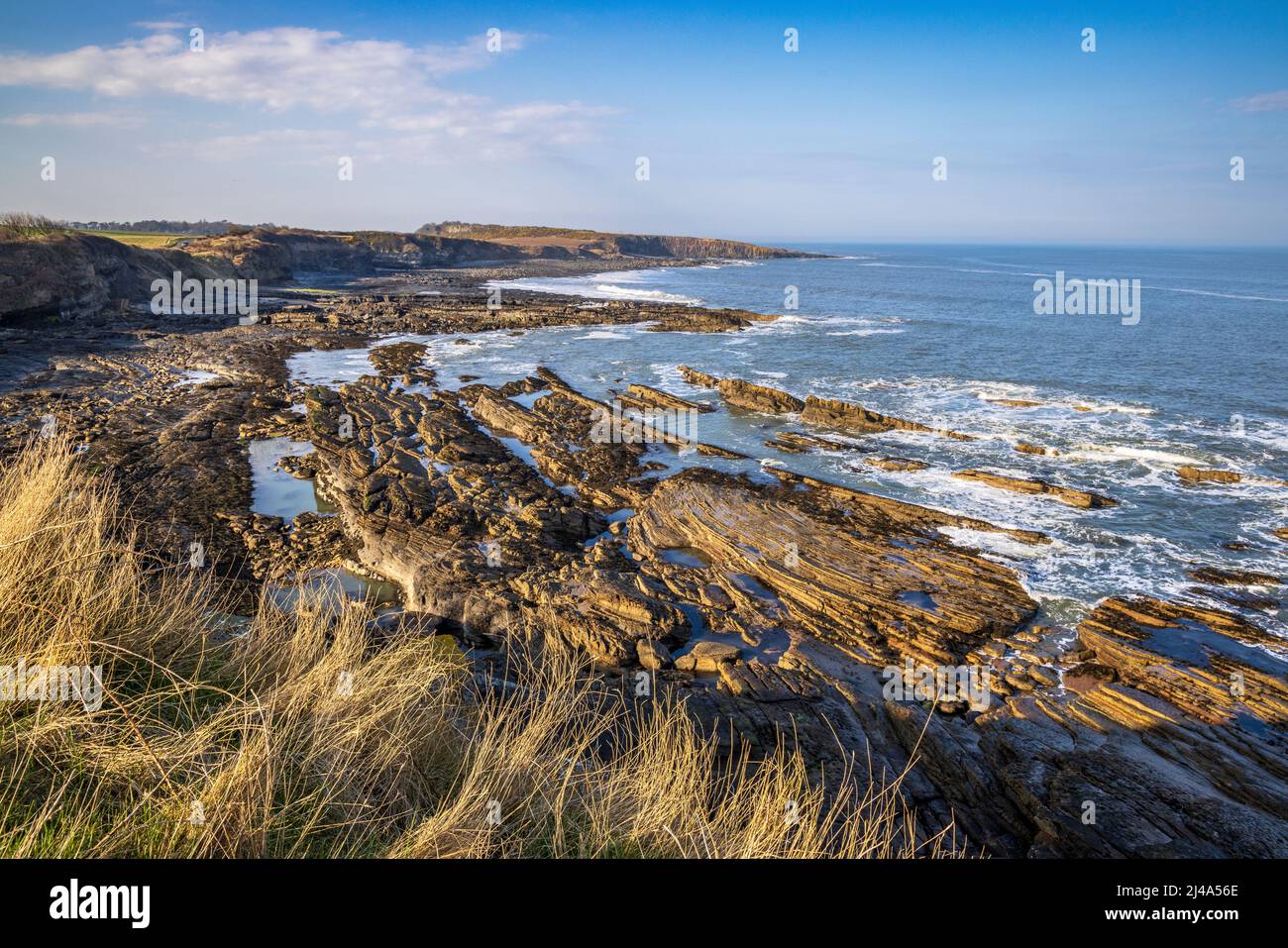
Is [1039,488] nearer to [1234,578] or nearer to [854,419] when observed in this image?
[1234,578]

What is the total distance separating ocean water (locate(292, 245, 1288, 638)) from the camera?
16.9 meters

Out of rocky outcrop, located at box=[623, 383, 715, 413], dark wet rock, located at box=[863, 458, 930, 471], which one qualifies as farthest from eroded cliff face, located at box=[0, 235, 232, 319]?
dark wet rock, located at box=[863, 458, 930, 471]

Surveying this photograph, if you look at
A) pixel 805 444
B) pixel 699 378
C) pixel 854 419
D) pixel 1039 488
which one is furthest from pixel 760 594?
pixel 699 378

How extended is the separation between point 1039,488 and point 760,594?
35.4 ft

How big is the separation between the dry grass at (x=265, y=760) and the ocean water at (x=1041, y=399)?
12660 millimetres

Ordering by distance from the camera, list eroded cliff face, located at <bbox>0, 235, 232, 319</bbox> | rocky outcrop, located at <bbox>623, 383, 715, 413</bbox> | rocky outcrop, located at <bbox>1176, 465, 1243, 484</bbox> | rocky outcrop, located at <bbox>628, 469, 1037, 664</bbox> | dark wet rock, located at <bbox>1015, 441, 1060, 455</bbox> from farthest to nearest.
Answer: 1. eroded cliff face, located at <bbox>0, 235, 232, 319</bbox>
2. rocky outcrop, located at <bbox>623, 383, 715, 413</bbox>
3. dark wet rock, located at <bbox>1015, 441, 1060, 455</bbox>
4. rocky outcrop, located at <bbox>1176, 465, 1243, 484</bbox>
5. rocky outcrop, located at <bbox>628, 469, 1037, 664</bbox>

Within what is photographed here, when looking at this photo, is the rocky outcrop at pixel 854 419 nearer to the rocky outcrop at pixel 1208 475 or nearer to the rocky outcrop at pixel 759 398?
the rocky outcrop at pixel 759 398

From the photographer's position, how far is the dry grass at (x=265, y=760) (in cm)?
317

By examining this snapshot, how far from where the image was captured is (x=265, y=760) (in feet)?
11.2

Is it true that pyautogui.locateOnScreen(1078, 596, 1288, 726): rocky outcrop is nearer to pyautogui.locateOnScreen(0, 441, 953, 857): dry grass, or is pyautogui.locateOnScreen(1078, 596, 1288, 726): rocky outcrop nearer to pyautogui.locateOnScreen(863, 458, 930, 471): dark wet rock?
pyautogui.locateOnScreen(863, 458, 930, 471): dark wet rock

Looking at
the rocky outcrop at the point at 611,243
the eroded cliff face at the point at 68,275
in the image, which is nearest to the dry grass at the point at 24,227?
the eroded cliff face at the point at 68,275

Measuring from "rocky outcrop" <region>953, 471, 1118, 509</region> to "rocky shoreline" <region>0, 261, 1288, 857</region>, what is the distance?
107 millimetres
